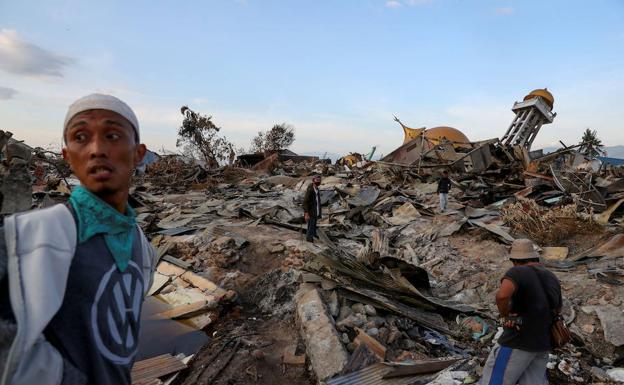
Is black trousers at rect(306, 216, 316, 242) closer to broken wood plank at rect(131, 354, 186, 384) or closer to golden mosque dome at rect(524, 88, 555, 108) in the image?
broken wood plank at rect(131, 354, 186, 384)

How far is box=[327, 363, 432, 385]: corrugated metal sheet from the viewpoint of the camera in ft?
12.0

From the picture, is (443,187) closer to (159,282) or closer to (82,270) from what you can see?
(159,282)

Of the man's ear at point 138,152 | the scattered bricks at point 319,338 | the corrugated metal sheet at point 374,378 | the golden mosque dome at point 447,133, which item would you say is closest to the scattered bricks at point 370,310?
the scattered bricks at point 319,338

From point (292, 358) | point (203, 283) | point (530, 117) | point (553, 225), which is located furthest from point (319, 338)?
point (530, 117)

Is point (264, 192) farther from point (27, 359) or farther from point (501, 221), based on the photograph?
point (27, 359)

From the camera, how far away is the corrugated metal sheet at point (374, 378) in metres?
3.66

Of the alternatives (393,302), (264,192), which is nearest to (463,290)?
(393,302)

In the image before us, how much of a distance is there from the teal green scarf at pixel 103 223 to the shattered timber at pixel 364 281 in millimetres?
3141

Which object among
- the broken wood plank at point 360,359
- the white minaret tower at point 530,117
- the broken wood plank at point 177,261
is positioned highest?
the white minaret tower at point 530,117

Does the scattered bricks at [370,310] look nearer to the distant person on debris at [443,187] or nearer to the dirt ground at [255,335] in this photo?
the dirt ground at [255,335]

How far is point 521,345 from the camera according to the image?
3.22 m

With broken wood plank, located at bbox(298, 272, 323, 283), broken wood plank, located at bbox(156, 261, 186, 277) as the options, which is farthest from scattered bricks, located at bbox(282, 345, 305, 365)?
broken wood plank, located at bbox(156, 261, 186, 277)

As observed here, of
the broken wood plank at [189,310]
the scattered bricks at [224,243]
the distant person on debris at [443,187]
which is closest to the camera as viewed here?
the broken wood plank at [189,310]

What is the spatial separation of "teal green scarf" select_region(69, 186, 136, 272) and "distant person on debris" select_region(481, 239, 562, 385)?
3.14 meters
